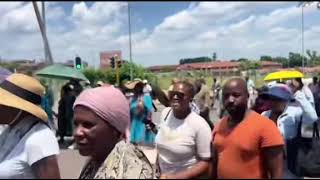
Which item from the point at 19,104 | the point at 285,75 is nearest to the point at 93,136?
the point at 19,104

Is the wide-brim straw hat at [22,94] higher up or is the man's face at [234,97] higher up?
the wide-brim straw hat at [22,94]

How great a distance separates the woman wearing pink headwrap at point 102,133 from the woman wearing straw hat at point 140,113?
6.32 meters

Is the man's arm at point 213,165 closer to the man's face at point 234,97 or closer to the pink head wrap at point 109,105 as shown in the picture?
the man's face at point 234,97

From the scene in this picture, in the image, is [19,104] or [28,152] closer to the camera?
[28,152]

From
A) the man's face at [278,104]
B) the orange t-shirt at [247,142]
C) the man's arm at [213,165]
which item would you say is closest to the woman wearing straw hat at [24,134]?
the man's arm at [213,165]

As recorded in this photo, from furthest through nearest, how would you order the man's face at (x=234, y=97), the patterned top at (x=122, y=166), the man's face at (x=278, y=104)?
the man's face at (x=278, y=104)
the man's face at (x=234, y=97)
the patterned top at (x=122, y=166)

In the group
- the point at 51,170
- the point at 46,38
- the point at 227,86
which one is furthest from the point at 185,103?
the point at 46,38

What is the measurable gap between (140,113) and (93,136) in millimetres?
6880

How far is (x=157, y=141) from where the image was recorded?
397 cm

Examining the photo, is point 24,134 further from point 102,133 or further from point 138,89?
point 138,89

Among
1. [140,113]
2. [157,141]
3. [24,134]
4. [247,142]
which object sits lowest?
[140,113]

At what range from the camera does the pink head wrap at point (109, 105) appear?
2.18m

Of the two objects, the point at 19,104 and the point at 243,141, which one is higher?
the point at 19,104

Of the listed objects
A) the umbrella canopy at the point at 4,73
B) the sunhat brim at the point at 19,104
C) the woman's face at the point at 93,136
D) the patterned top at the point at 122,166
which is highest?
the umbrella canopy at the point at 4,73
